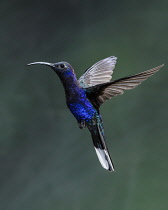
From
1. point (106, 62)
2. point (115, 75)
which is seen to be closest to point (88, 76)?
point (106, 62)

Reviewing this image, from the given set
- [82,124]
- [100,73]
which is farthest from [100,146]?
[100,73]

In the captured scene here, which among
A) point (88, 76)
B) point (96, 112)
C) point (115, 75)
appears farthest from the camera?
point (115, 75)

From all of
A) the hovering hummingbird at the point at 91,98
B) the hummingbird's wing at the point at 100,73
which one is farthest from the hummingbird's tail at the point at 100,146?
the hummingbird's wing at the point at 100,73

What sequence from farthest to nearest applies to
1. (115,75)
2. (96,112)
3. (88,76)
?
1. (115,75)
2. (88,76)
3. (96,112)

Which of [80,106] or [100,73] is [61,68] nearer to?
[80,106]

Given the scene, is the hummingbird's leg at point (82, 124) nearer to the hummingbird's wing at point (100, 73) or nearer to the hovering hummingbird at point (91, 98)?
the hovering hummingbird at point (91, 98)

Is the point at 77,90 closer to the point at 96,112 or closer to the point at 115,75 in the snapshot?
the point at 96,112
